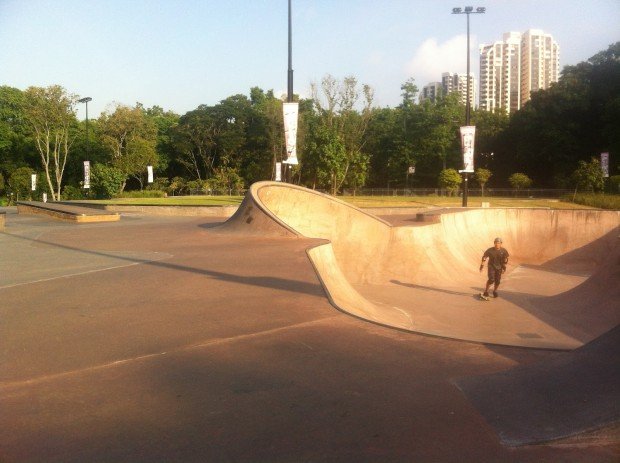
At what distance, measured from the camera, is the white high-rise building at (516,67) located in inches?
4931

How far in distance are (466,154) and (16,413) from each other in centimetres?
2618

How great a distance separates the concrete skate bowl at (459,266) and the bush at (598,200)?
1016 cm

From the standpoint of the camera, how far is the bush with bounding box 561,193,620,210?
33.8m

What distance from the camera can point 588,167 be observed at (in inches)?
1623

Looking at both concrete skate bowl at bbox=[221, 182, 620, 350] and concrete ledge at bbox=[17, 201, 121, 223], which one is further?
concrete ledge at bbox=[17, 201, 121, 223]

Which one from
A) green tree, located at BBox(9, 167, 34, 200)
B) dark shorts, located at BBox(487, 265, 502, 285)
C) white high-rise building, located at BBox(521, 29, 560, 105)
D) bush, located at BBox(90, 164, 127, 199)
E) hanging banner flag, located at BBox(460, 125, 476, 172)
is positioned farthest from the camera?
white high-rise building, located at BBox(521, 29, 560, 105)

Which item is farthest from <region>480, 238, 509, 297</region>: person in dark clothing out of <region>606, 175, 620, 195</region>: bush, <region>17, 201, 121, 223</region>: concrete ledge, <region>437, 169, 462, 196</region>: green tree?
<region>437, 169, 462, 196</region>: green tree

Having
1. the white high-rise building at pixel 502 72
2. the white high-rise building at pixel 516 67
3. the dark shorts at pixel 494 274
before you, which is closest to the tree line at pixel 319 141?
the dark shorts at pixel 494 274

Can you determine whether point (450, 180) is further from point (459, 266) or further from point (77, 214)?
point (77, 214)

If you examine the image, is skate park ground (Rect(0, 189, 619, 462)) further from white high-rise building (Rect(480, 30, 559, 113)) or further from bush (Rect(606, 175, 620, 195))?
white high-rise building (Rect(480, 30, 559, 113))

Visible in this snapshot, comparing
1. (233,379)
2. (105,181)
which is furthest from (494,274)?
(105,181)

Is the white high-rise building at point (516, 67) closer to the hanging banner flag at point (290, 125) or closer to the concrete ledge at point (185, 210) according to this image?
the concrete ledge at point (185, 210)

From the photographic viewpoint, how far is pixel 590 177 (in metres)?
40.7

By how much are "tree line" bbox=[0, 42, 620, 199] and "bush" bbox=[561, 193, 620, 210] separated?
7976 millimetres
